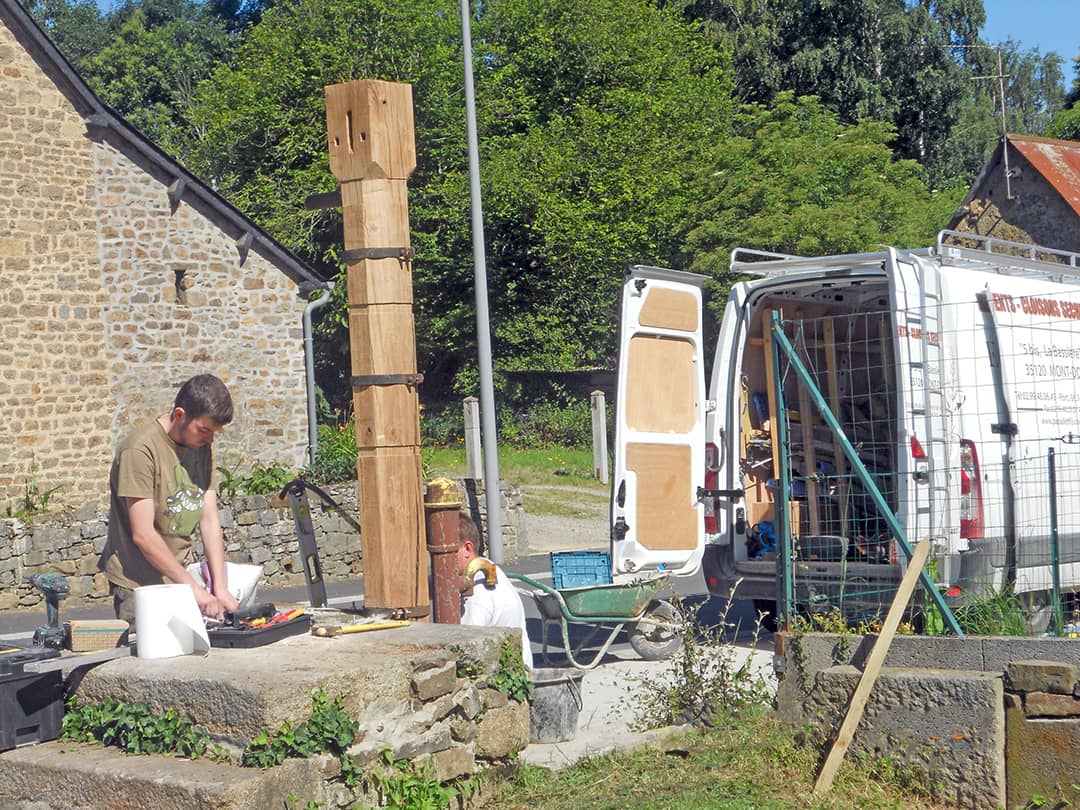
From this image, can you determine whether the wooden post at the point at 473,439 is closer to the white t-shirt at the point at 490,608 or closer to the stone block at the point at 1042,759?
the white t-shirt at the point at 490,608

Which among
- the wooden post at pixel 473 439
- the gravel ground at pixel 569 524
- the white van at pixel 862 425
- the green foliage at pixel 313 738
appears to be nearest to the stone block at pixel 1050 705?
the white van at pixel 862 425

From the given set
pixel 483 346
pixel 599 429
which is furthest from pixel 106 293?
pixel 599 429

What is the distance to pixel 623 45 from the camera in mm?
34188

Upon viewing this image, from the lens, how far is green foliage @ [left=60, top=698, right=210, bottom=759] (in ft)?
15.5

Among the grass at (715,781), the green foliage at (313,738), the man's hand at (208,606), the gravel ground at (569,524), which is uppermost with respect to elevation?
the man's hand at (208,606)

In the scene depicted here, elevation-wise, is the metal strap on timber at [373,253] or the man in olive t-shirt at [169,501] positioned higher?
the metal strap on timber at [373,253]

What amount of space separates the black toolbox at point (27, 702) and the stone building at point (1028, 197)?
22304mm

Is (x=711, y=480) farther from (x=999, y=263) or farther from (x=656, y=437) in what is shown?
(x=999, y=263)

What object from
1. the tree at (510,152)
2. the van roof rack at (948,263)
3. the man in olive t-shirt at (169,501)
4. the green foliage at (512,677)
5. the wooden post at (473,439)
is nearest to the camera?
the man in olive t-shirt at (169,501)

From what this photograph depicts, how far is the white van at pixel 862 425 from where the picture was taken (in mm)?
7945

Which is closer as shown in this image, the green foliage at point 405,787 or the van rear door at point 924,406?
the green foliage at point 405,787

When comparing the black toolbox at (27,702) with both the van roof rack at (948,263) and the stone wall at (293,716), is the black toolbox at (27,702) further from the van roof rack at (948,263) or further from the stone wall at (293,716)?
the van roof rack at (948,263)

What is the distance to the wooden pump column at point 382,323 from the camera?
239 inches

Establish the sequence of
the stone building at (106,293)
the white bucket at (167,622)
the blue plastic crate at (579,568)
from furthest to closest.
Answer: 1. the stone building at (106,293)
2. the blue plastic crate at (579,568)
3. the white bucket at (167,622)
